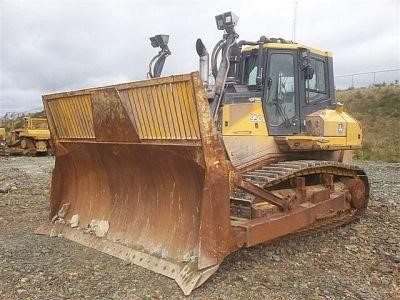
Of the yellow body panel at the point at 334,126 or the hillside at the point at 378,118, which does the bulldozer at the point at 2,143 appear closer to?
the hillside at the point at 378,118

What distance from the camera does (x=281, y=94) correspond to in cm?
614

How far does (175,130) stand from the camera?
451 cm

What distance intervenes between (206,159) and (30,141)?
20106 mm

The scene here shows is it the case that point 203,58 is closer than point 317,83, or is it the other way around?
point 203,58

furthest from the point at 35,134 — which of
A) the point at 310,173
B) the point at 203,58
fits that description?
the point at 310,173

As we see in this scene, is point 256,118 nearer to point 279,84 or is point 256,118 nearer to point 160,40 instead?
point 279,84

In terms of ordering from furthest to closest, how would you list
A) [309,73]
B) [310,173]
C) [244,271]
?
[309,73], [310,173], [244,271]

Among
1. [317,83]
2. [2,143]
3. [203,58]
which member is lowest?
[2,143]

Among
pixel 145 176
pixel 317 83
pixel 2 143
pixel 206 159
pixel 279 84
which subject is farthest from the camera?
pixel 2 143

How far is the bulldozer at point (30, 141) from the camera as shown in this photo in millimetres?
22422

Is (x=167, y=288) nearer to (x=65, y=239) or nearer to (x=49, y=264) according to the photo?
(x=49, y=264)

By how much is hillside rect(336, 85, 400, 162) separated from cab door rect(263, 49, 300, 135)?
46.1ft

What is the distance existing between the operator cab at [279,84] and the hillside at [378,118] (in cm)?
1384

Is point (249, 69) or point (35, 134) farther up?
point (249, 69)
